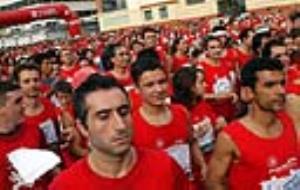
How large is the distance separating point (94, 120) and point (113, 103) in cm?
10

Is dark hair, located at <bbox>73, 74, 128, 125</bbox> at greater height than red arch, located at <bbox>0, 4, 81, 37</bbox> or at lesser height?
greater

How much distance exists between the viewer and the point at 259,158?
14.1ft

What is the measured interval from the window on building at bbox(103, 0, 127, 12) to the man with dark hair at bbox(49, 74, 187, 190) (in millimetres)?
64198

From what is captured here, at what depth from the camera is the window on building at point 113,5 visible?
68.1 m

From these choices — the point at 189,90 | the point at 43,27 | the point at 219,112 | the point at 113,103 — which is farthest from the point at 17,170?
the point at 43,27

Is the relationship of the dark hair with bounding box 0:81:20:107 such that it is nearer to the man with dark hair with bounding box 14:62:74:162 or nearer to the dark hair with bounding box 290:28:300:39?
the man with dark hair with bounding box 14:62:74:162

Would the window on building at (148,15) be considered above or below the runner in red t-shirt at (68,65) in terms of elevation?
below

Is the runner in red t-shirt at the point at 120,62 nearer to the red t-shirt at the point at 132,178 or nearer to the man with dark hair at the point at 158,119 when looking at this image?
the man with dark hair at the point at 158,119

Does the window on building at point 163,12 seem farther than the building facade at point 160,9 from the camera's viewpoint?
Yes

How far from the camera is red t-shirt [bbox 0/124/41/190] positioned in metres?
4.82

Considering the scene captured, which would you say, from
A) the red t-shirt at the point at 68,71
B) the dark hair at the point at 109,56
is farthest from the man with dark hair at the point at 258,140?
the red t-shirt at the point at 68,71

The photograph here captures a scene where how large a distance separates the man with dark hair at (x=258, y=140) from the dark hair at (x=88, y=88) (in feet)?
4.00

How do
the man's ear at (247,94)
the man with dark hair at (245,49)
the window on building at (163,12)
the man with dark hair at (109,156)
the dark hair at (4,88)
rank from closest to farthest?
1. the man with dark hair at (109,156)
2. the man's ear at (247,94)
3. the dark hair at (4,88)
4. the man with dark hair at (245,49)
5. the window on building at (163,12)

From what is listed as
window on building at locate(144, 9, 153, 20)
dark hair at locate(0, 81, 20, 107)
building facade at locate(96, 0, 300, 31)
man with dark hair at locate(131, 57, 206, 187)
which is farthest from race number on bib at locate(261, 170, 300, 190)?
window on building at locate(144, 9, 153, 20)
